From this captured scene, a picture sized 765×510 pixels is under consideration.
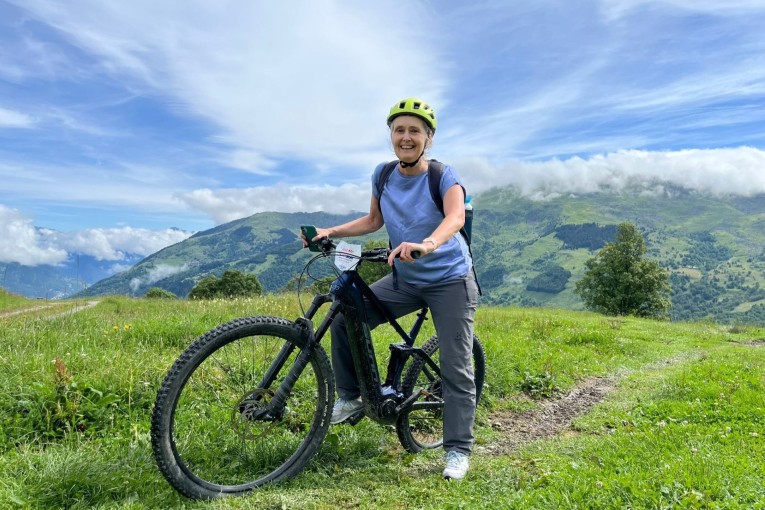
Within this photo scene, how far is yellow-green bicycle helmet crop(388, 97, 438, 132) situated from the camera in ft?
14.7

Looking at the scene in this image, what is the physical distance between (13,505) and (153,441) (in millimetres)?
950

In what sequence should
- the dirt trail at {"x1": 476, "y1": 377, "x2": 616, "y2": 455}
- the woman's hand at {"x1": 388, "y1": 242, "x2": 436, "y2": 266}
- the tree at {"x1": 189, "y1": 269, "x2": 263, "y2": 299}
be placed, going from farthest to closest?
the tree at {"x1": 189, "y1": 269, "x2": 263, "y2": 299}
the dirt trail at {"x1": 476, "y1": 377, "x2": 616, "y2": 455}
the woman's hand at {"x1": 388, "y1": 242, "x2": 436, "y2": 266}

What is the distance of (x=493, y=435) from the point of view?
21.1ft

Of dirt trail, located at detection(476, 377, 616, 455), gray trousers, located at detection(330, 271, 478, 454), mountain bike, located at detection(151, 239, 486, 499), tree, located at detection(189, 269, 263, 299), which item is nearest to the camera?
mountain bike, located at detection(151, 239, 486, 499)

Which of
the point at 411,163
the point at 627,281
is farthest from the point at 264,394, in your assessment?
the point at 627,281

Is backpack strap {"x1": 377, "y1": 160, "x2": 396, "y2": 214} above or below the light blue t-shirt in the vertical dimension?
above

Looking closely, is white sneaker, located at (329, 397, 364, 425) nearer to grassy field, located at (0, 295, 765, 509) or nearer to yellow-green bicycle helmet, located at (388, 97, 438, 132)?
grassy field, located at (0, 295, 765, 509)

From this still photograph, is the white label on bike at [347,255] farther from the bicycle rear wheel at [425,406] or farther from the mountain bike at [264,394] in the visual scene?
the bicycle rear wheel at [425,406]

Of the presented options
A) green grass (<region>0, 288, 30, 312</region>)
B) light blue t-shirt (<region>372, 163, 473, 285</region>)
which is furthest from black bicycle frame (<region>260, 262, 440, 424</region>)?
green grass (<region>0, 288, 30, 312</region>)

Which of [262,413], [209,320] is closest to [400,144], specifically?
[262,413]

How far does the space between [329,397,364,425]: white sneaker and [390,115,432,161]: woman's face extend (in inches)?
95.7

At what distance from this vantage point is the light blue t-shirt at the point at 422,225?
4.57 m

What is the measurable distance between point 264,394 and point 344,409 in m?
0.98

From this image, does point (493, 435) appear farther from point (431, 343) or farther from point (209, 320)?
point (209, 320)
